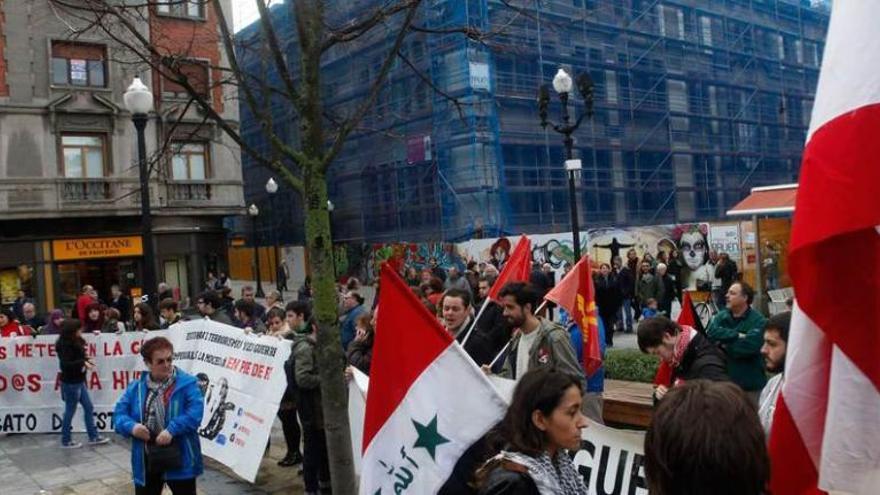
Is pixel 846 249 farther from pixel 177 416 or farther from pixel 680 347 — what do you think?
pixel 177 416

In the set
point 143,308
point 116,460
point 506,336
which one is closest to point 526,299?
point 506,336

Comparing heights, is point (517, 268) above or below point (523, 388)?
above

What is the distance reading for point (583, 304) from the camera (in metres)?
7.25

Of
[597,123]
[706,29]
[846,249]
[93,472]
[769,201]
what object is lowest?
[93,472]

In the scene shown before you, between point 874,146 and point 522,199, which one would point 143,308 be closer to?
point 874,146

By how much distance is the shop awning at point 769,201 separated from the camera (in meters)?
15.0

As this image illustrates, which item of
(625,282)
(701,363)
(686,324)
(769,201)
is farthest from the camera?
(625,282)

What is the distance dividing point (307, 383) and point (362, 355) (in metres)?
0.54

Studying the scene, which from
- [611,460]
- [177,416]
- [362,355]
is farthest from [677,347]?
[177,416]

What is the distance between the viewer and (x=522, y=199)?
3478cm

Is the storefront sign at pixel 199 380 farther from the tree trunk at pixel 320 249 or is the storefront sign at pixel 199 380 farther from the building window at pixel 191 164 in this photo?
the building window at pixel 191 164

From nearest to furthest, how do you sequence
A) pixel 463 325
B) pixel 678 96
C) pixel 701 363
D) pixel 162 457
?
pixel 701 363 < pixel 162 457 < pixel 463 325 < pixel 678 96

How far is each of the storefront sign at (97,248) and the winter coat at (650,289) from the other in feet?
60.4

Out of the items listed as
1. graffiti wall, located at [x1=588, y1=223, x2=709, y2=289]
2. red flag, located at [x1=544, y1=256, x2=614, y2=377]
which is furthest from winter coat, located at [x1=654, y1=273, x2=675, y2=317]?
red flag, located at [x1=544, y1=256, x2=614, y2=377]
